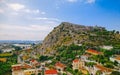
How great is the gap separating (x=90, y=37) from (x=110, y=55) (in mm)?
14635

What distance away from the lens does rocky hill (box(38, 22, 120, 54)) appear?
4412 cm

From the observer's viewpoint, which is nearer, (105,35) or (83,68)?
(83,68)

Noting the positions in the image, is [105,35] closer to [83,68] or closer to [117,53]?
[117,53]

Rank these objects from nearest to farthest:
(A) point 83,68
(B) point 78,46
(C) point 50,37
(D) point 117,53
→ (A) point 83,68
(D) point 117,53
(B) point 78,46
(C) point 50,37

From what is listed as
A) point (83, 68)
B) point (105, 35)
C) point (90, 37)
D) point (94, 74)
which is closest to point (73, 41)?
point (90, 37)

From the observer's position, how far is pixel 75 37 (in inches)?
1858

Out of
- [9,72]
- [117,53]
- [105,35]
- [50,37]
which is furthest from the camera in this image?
[50,37]

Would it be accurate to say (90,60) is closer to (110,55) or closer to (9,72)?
(110,55)

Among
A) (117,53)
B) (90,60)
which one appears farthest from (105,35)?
(90,60)

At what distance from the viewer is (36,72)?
29031 millimetres

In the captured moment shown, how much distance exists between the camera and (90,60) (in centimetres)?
2998

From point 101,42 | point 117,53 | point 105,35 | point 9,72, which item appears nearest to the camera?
point 9,72

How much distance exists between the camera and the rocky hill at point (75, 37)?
44125 millimetres

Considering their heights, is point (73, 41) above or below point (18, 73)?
above
